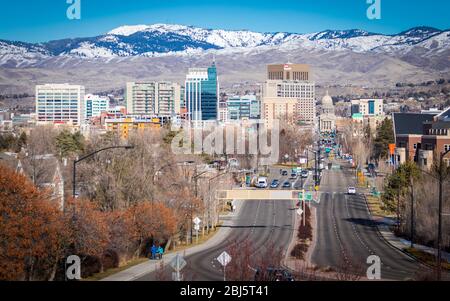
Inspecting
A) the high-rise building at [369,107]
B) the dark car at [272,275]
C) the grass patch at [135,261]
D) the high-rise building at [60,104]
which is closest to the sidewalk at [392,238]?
the grass patch at [135,261]

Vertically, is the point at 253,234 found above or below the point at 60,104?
below

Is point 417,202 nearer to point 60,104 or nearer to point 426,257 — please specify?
point 426,257

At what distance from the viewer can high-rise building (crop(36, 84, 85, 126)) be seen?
116 m

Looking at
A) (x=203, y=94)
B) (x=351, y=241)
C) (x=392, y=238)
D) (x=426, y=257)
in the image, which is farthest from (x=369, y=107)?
(x=426, y=257)

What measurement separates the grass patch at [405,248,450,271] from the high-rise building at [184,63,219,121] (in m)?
151

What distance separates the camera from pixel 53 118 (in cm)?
12244

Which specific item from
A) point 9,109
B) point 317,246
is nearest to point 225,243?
point 317,246

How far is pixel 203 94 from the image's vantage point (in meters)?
182

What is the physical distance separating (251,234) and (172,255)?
263 inches

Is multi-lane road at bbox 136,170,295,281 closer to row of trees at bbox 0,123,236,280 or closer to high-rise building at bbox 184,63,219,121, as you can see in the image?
row of trees at bbox 0,123,236,280

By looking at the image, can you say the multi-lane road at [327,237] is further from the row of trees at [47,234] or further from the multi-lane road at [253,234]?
the row of trees at [47,234]

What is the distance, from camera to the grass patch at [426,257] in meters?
21.1

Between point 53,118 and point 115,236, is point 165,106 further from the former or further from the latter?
point 115,236

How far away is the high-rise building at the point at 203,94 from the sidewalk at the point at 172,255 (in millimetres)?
134864
